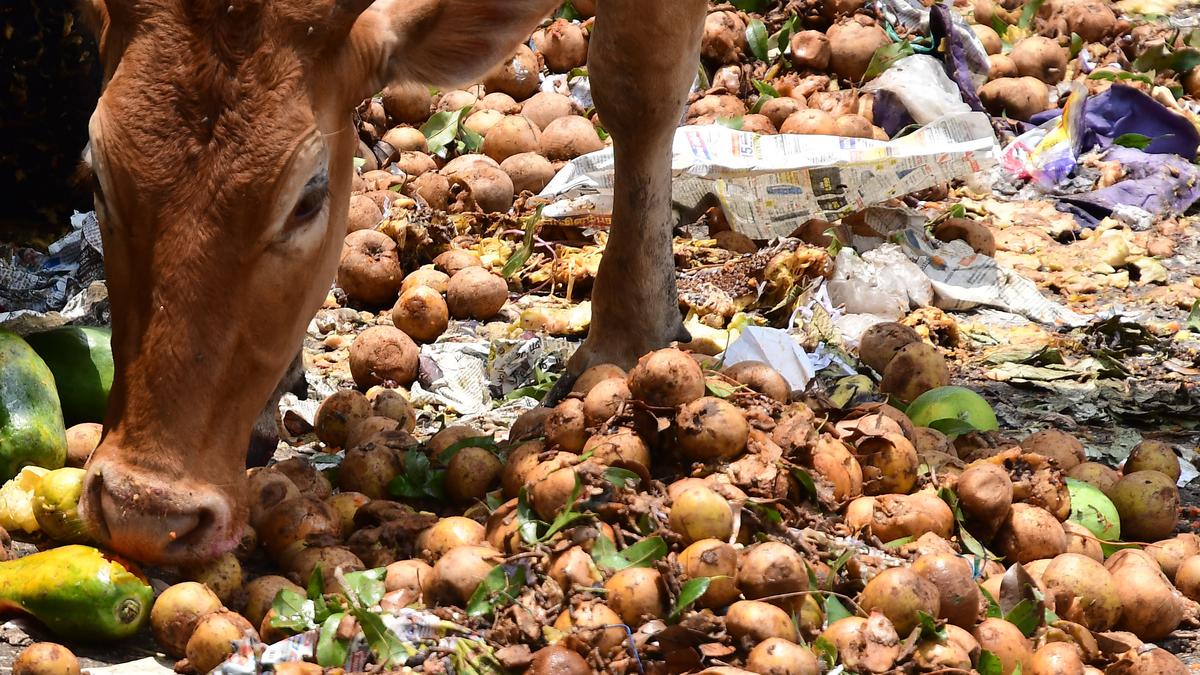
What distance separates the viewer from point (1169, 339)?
593cm

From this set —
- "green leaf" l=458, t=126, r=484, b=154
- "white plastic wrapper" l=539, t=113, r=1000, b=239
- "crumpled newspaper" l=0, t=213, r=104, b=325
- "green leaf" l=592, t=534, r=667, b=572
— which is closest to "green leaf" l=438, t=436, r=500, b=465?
"green leaf" l=592, t=534, r=667, b=572

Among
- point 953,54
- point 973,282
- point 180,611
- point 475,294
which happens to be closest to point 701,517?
point 180,611

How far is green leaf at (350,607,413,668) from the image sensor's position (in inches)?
120

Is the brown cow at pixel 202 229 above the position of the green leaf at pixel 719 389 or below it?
above

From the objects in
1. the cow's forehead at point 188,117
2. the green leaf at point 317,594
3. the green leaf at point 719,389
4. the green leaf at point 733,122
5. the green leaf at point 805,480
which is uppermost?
the cow's forehead at point 188,117

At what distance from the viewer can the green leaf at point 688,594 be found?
3.08 metres

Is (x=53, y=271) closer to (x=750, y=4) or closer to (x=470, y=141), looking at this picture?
(x=470, y=141)

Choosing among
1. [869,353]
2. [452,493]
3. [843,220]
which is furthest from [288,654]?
[843,220]

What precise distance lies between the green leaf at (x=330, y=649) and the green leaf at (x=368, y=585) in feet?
0.48

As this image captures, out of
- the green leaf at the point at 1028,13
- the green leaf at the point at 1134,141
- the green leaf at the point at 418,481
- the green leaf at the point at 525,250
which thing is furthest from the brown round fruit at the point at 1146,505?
the green leaf at the point at 1028,13

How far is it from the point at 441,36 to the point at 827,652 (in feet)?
6.40

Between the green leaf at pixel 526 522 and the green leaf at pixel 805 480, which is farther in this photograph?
the green leaf at pixel 805 480

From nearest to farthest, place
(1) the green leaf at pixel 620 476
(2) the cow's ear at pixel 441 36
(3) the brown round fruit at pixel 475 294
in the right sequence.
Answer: (1) the green leaf at pixel 620 476
(2) the cow's ear at pixel 441 36
(3) the brown round fruit at pixel 475 294

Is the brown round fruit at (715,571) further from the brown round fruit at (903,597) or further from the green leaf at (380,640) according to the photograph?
the green leaf at (380,640)
